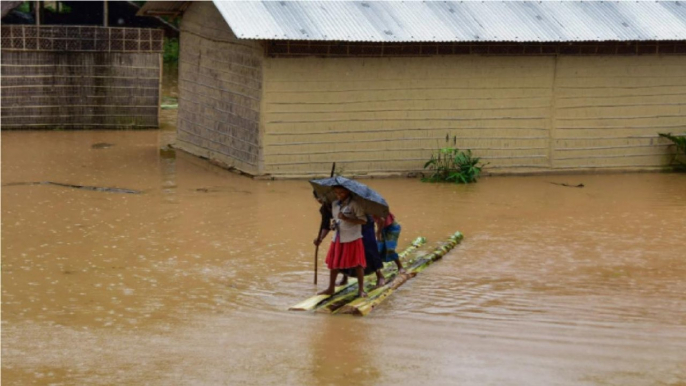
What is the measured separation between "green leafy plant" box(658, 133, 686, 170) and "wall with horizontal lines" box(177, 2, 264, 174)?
6080 millimetres

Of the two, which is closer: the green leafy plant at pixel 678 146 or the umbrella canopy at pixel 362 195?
the umbrella canopy at pixel 362 195

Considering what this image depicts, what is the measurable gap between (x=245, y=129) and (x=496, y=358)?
320 inches

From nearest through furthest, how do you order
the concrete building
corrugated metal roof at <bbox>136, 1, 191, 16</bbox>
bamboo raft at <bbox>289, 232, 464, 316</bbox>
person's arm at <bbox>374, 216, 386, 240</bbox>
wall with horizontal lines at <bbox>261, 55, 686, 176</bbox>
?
bamboo raft at <bbox>289, 232, 464, 316</bbox>, person's arm at <bbox>374, 216, 386, 240</bbox>, the concrete building, wall with horizontal lines at <bbox>261, 55, 686, 176</bbox>, corrugated metal roof at <bbox>136, 1, 191, 16</bbox>

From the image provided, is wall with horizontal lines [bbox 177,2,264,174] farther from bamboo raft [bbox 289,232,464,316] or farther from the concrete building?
bamboo raft [bbox 289,232,464,316]

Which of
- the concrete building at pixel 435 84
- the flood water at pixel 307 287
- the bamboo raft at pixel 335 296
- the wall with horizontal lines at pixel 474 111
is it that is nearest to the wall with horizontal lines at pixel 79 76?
the concrete building at pixel 435 84

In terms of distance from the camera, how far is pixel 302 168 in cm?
1420

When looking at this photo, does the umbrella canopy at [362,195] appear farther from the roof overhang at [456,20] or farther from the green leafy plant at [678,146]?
the green leafy plant at [678,146]

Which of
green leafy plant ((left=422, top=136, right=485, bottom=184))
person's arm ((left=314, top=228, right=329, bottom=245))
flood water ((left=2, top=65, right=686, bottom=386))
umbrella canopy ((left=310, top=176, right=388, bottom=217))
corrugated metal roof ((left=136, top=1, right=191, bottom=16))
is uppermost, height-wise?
corrugated metal roof ((left=136, top=1, right=191, bottom=16))

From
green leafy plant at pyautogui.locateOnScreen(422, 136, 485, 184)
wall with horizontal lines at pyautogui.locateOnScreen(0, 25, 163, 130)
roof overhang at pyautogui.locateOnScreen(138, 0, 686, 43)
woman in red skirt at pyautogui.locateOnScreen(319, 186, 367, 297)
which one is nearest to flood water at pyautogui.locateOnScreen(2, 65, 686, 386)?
green leafy plant at pyautogui.locateOnScreen(422, 136, 485, 184)

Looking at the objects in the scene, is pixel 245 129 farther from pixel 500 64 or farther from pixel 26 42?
pixel 26 42

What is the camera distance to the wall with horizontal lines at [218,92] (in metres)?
14.1

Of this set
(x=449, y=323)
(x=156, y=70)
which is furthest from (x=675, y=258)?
(x=156, y=70)

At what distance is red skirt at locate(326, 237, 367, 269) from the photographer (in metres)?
8.30

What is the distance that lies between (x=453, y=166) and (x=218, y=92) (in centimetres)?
355
